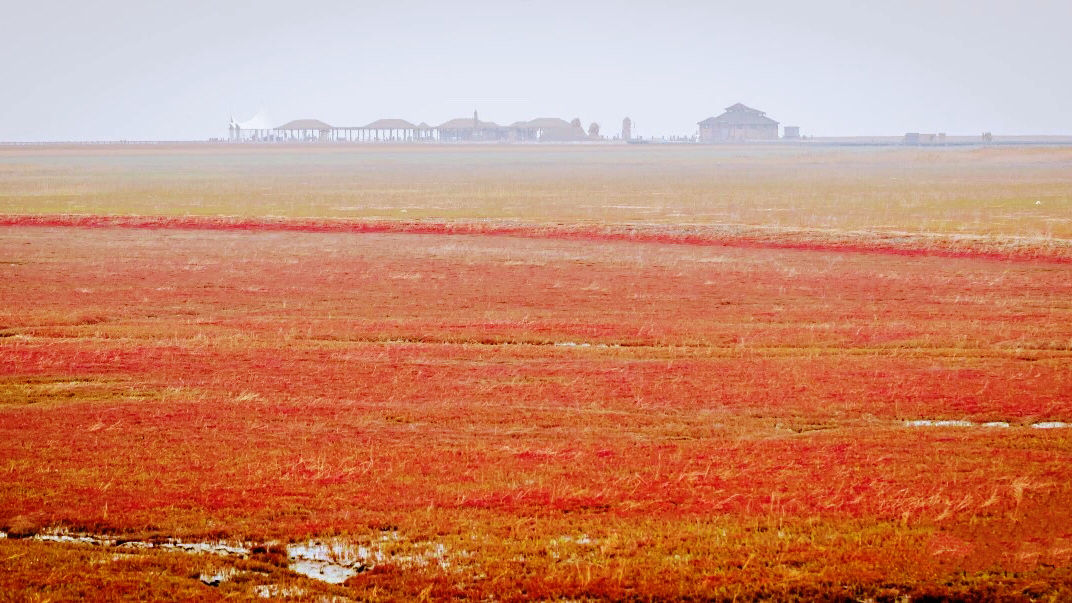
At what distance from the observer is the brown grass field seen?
13.7 meters

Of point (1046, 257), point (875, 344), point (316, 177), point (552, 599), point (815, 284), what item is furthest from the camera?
point (316, 177)

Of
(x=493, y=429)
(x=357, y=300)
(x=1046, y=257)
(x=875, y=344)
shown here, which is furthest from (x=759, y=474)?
(x=1046, y=257)

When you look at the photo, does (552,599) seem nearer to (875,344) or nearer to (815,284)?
(875,344)

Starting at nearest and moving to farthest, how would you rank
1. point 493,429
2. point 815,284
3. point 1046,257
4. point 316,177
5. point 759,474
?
1. point 759,474
2. point 493,429
3. point 815,284
4. point 1046,257
5. point 316,177

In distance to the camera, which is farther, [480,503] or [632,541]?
[480,503]

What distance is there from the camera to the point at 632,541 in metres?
14.4

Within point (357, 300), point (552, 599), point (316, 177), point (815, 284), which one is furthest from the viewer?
point (316, 177)

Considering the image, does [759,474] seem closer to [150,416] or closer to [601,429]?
[601,429]

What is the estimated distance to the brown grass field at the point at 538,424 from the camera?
13.7 metres

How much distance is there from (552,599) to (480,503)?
3.11 metres

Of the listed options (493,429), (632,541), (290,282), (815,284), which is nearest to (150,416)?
(493,429)

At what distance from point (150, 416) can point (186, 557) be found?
23.9 ft

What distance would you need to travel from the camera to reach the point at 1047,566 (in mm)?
13531

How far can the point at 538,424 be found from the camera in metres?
20.4
